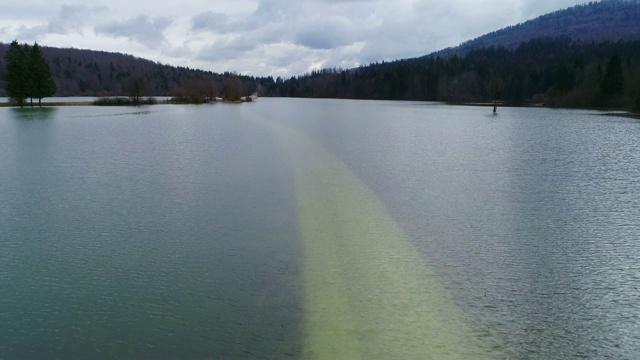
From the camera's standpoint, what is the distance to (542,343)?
571 centimetres

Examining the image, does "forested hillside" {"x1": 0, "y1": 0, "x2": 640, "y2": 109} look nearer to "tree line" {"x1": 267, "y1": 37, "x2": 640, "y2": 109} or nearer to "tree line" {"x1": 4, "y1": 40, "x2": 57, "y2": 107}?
"tree line" {"x1": 267, "y1": 37, "x2": 640, "y2": 109}

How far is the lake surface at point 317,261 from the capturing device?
5.79 m

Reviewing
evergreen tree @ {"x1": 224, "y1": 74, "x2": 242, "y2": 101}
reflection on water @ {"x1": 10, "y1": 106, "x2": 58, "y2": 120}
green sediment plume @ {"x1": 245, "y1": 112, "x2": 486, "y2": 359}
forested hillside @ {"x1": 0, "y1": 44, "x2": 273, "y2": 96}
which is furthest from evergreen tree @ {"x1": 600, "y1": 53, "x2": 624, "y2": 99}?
forested hillside @ {"x1": 0, "y1": 44, "x2": 273, "y2": 96}

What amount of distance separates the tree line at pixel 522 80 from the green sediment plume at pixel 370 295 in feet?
195

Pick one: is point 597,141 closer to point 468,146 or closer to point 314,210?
point 468,146

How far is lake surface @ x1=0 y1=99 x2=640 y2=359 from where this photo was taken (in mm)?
5785

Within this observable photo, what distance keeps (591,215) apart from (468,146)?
528 inches

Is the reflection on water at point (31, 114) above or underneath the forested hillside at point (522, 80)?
underneath

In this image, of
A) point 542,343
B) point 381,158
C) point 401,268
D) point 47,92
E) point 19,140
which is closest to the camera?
point 542,343

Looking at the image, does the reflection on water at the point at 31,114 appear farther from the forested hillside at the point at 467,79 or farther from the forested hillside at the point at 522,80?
the forested hillside at the point at 522,80

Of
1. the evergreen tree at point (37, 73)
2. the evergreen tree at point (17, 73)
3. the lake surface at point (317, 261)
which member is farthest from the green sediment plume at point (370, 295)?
the evergreen tree at point (37, 73)

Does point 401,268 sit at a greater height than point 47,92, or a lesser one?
lesser

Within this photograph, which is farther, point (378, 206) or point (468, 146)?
point (468, 146)

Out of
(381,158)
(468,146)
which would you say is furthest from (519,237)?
(468,146)
